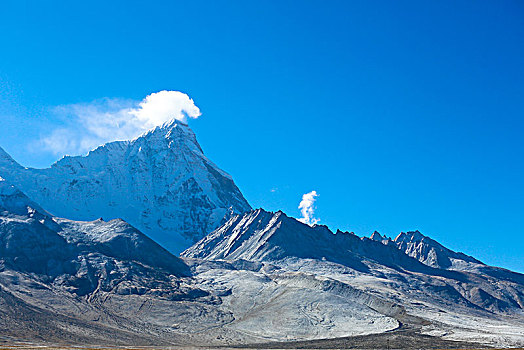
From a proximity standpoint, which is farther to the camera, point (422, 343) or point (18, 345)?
point (422, 343)

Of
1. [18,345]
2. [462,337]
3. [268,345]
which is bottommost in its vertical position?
[18,345]

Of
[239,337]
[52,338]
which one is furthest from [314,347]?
[52,338]

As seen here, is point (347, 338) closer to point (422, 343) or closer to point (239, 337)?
point (422, 343)

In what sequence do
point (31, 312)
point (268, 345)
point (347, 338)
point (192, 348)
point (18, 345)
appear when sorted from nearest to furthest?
point (18, 345), point (192, 348), point (268, 345), point (347, 338), point (31, 312)

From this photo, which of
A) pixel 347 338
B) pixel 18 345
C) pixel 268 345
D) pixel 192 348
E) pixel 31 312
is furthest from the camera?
pixel 31 312

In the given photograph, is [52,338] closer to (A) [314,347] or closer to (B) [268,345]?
(B) [268,345]

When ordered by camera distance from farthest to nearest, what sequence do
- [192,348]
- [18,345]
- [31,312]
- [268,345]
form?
[31,312] < [268,345] < [192,348] < [18,345]

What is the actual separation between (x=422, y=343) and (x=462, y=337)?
24.4m

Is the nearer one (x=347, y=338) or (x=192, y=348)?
(x=192, y=348)

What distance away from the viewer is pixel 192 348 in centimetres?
16038

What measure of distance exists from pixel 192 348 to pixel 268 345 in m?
25.6

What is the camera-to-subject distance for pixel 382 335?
18825 centimetres

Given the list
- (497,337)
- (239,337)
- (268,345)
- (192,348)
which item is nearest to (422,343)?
(497,337)

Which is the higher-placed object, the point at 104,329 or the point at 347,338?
the point at 347,338
